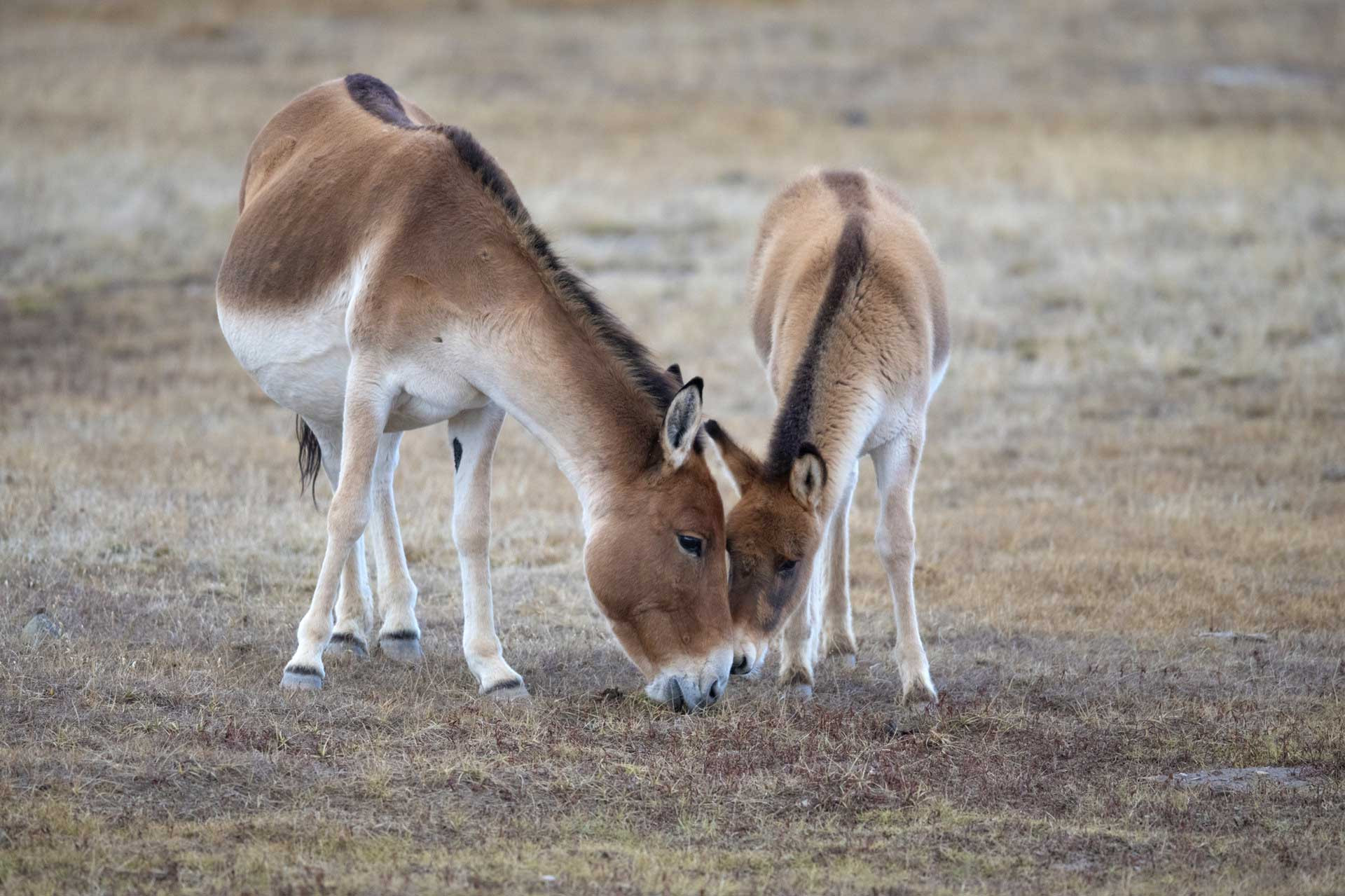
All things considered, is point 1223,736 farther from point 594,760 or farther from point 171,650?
point 171,650

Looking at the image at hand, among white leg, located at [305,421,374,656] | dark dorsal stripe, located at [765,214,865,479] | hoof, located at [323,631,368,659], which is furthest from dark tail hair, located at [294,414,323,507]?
dark dorsal stripe, located at [765,214,865,479]

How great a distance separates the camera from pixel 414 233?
639cm

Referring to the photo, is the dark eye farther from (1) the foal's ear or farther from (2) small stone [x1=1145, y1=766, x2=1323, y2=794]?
(2) small stone [x1=1145, y1=766, x2=1323, y2=794]

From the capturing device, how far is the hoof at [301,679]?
250 inches

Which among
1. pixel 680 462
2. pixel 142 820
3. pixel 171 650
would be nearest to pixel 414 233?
pixel 680 462

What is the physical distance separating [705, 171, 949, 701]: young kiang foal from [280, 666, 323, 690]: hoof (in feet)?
6.21

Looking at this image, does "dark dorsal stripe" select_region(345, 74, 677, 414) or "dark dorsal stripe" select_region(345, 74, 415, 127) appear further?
"dark dorsal stripe" select_region(345, 74, 415, 127)

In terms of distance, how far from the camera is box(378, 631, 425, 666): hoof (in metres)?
7.29

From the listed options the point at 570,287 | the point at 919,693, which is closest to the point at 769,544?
the point at 919,693

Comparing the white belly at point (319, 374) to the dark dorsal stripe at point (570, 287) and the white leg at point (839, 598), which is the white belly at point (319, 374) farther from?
the white leg at point (839, 598)

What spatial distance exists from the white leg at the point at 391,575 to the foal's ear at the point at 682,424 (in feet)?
6.39

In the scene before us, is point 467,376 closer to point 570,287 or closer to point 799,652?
point 570,287

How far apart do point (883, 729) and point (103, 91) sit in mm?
26949

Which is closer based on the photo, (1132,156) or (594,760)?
(594,760)
